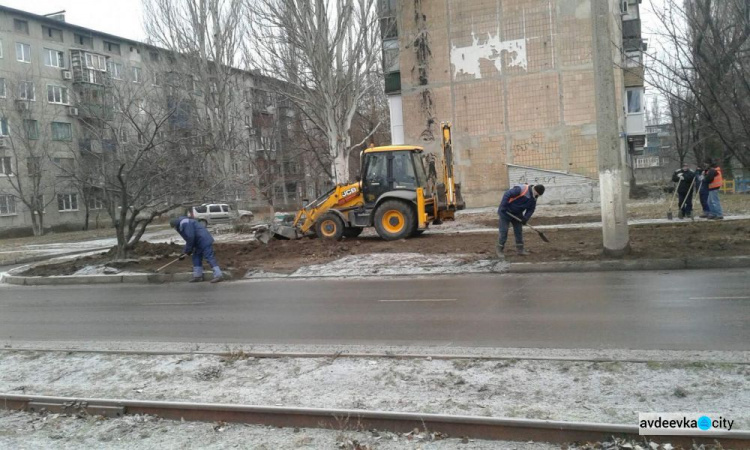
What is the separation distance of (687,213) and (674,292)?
10773mm

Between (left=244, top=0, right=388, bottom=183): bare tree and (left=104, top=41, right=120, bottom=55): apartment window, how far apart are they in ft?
116

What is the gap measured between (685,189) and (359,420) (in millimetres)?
17019

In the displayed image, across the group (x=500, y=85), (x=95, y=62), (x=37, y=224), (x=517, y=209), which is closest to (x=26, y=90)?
(x=95, y=62)

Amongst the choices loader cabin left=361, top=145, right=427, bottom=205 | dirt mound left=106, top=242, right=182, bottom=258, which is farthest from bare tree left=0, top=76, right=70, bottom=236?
loader cabin left=361, top=145, right=427, bottom=205

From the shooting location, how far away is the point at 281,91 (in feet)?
99.3

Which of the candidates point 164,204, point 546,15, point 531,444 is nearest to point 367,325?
point 531,444

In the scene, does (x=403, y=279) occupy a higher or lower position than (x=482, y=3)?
lower

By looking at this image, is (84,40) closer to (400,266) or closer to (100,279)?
(100,279)

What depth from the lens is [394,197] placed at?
672 inches

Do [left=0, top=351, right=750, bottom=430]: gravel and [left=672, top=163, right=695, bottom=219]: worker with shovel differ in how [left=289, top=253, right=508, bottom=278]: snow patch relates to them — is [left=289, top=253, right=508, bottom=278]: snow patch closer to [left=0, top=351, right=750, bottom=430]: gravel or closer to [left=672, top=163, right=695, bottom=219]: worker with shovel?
[left=0, top=351, right=750, bottom=430]: gravel

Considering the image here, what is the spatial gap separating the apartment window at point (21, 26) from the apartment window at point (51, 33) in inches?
64.3

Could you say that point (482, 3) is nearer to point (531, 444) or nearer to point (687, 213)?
point (687, 213)

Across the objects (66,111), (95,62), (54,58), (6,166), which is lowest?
(6,166)

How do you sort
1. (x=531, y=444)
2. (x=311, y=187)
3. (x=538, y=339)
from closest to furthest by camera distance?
1. (x=531, y=444)
2. (x=538, y=339)
3. (x=311, y=187)
